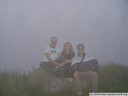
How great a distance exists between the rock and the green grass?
8 centimetres

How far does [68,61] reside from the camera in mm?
10867

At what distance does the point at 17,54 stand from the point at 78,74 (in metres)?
1.39

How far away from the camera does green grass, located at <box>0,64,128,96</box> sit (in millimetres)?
10562

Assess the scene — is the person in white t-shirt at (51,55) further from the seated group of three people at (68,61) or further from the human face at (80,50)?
the human face at (80,50)

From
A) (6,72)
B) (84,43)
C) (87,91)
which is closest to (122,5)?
(84,43)

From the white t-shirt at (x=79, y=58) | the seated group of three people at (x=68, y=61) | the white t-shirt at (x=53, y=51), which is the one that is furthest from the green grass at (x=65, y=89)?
the white t-shirt at (x=53, y=51)

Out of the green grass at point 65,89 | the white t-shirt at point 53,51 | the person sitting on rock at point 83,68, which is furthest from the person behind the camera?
the white t-shirt at point 53,51

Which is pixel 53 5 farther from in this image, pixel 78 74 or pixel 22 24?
pixel 78 74

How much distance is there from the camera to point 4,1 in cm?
1096

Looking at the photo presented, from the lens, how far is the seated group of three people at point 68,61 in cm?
1080

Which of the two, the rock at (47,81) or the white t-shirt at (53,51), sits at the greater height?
the white t-shirt at (53,51)

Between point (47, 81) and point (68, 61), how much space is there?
0.64m

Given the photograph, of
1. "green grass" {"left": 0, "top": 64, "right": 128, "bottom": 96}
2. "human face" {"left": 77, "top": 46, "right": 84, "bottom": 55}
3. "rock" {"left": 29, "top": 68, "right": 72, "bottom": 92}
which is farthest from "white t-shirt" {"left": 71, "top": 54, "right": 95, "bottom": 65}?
"rock" {"left": 29, "top": 68, "right": 72, "bottom": 92}

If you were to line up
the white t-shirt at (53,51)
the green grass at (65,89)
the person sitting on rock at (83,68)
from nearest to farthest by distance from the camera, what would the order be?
the green grass at (65,89), the person sitting on rock at (83,68), the white t-shirt at (53,51)
